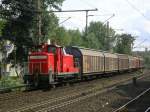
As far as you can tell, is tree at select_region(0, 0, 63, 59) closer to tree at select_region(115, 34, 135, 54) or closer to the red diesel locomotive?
the red diesel locomotive

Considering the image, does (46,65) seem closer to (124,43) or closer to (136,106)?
(136,106)

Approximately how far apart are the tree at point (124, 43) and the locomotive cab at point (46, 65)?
3065 inches

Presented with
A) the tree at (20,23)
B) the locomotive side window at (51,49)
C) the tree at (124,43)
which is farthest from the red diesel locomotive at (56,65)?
the tree at (124,43)

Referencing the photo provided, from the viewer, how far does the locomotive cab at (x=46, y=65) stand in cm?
2719

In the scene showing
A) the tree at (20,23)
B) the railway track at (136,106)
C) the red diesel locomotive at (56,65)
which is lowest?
the railway track at (136,106)

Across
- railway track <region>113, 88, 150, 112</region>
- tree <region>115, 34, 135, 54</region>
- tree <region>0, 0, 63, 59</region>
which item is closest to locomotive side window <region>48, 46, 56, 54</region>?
railway track <region>113, 88, 150, 112</region>

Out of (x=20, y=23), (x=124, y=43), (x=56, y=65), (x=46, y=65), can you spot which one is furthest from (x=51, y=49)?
(x=124, y=43)

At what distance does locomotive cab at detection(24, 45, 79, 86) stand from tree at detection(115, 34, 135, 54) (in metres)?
77.8

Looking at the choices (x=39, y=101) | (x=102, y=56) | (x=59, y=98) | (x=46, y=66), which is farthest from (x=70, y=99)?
(x=102, y=56)

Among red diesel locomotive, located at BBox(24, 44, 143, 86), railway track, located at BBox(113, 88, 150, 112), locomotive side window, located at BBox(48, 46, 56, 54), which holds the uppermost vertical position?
locomotive side window, located at BBox(48, 46, 56, 54)

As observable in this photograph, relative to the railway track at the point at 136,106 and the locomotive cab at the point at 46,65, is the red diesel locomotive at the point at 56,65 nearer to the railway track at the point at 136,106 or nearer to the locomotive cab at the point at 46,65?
the locomotive cab at the point at 46,65

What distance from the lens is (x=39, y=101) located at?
2109 centimetres

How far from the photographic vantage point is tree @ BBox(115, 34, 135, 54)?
10731 cm

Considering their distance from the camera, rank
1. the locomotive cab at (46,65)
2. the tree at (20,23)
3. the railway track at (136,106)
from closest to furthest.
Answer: the railway track at (136,106)
the locomotive cab at (46,65)
the tree at (20,23)
